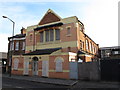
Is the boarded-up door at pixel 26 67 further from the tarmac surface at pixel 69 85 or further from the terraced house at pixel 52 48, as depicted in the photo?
the tarmac surface at pixel 69 85

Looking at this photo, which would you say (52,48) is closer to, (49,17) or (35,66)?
(35,66)

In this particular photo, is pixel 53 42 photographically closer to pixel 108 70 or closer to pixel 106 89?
pixel 108 70

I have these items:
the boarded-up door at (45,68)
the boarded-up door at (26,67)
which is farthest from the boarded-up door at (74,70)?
the boarded-up door at (26,67)

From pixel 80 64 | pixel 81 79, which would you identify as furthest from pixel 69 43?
pixel 81 79

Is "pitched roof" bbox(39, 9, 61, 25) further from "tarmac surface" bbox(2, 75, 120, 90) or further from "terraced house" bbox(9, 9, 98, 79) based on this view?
"tarmac surface" bbox(2, 75, 120, 90)

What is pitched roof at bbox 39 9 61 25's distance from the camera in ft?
76.0

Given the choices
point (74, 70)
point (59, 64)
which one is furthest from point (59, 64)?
point (74, 70)

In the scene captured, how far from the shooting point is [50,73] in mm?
18859

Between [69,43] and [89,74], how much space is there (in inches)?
259

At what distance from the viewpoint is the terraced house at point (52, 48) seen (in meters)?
18.3

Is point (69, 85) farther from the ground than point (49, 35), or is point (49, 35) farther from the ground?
point (49, 35)

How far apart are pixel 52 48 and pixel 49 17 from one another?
238 inches

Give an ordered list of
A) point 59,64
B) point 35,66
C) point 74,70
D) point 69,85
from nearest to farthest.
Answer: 1. point 69,85
2. point 74,70
3. point 59,64
4. point 35,66

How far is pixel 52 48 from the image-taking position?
22125mm
